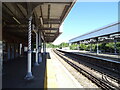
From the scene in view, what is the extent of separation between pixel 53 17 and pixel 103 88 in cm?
590

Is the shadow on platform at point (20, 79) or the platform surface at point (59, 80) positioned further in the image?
the shadow on platform at point (20, 79)

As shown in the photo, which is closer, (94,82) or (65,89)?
(65,89)

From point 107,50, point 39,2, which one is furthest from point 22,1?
point 107,50

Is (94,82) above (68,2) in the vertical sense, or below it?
below

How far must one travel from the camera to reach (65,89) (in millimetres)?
5082

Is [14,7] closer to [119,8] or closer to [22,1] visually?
[22,1]

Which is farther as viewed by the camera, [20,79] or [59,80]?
[59,80]

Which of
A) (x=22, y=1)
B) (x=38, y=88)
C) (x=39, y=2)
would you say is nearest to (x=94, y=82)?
(x=38, y=88)

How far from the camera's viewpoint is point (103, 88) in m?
6.16

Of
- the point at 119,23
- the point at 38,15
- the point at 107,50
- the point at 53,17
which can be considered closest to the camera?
the point at 38,15

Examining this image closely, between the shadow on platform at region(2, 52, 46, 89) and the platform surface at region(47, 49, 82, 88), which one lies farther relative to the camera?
the shadow on platform at region(2, 52, 46, 89)

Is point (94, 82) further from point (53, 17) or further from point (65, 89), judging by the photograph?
point (53, 17)

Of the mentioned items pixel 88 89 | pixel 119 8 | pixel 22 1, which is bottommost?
pixel 88 89

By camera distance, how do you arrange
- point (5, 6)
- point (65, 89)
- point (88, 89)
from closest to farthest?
point (65, 89) → point (88, 89) → point (5, 6)
